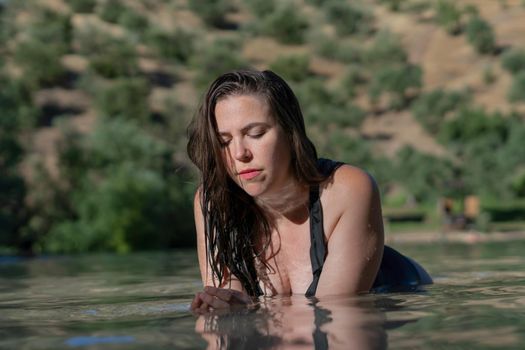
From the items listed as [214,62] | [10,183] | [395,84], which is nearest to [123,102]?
[214,62]

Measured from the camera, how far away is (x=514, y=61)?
4250 cm

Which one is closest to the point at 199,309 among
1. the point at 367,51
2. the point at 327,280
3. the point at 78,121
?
the point at 327,280

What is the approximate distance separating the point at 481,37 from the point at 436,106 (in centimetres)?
881

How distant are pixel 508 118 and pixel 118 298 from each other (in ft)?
110

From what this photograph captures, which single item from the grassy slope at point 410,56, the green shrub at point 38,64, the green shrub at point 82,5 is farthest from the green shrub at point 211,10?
the green shrub at point 38,64

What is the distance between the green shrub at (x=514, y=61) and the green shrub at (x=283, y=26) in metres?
12.4

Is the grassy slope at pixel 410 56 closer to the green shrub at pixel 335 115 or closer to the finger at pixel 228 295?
the green shrub at pixel 335 115

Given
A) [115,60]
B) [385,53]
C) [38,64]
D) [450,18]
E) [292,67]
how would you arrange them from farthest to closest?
[450,18]
[385,53]
[292,67]
[115,60]
[38,64]

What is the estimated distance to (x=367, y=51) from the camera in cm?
4625

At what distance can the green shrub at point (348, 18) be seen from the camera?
5150cm

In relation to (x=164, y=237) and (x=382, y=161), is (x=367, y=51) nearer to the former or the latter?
(x=382, y=161)

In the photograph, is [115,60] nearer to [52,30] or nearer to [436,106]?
[52,30]

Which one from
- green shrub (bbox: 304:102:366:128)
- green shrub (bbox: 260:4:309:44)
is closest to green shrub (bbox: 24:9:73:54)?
green shrub (bbox: 260:4:309:44)

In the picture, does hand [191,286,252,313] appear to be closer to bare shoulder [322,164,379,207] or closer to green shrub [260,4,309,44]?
bare shoulder [322,164,379,207]
